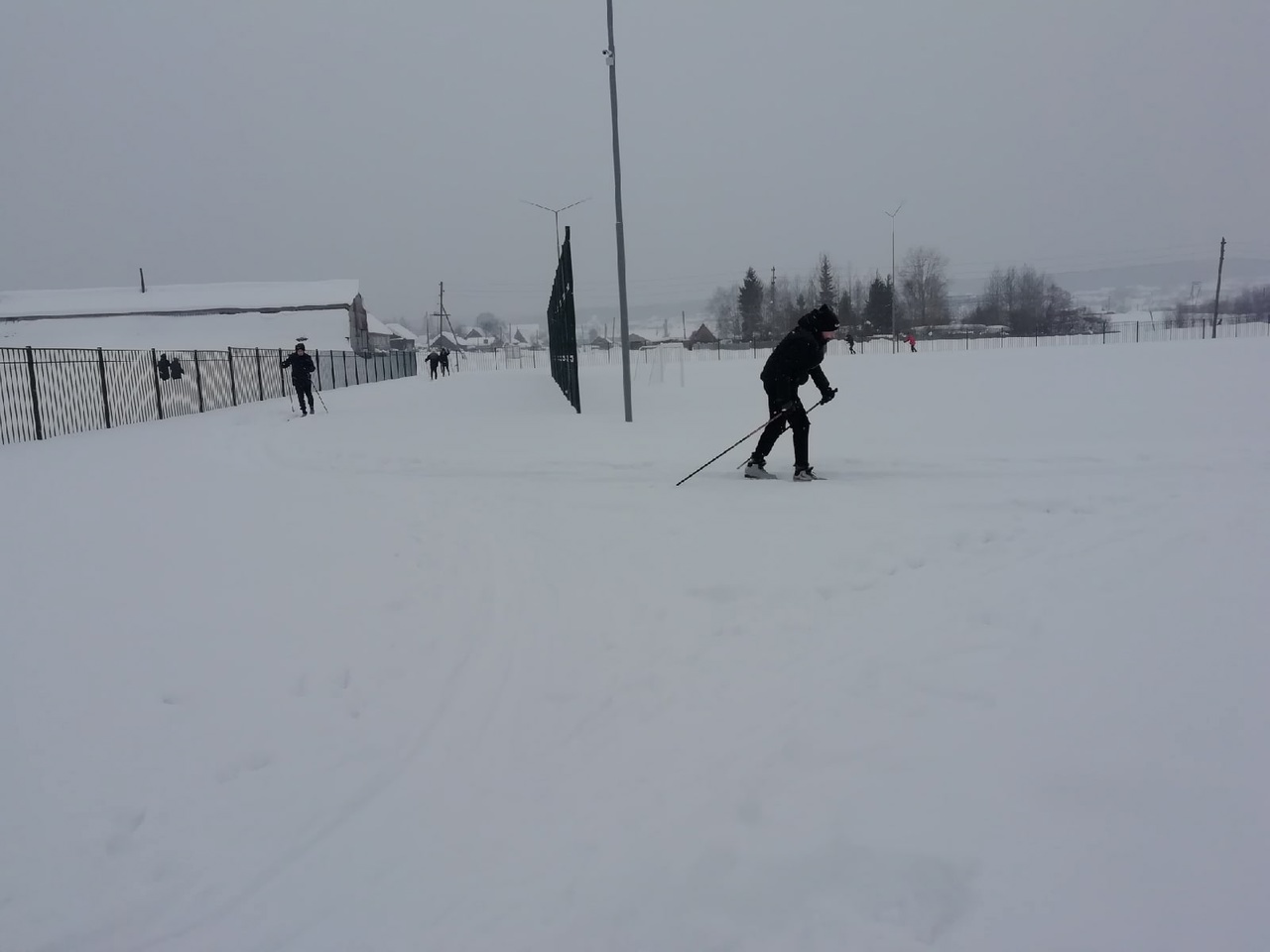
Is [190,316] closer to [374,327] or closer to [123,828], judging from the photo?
[374,327]

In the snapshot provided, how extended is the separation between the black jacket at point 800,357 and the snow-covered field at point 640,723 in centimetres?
176

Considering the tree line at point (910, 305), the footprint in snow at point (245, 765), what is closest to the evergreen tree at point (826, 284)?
the tree line at point (910, 305)

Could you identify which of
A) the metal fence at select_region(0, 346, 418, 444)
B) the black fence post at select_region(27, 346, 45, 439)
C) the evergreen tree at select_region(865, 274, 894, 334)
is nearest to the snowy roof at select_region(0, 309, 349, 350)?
the metal fence at select_region(0, 346, 418, 444)

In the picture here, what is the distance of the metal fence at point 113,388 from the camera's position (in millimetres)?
14453

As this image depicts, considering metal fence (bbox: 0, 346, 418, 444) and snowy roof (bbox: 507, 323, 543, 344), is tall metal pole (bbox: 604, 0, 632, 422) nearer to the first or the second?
metal fence (bbox: 0, 346, 418, 444)

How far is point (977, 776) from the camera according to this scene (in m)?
2.93

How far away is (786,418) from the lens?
29.0 ft

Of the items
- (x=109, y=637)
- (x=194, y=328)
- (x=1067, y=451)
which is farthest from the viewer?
(x=194, y=328)

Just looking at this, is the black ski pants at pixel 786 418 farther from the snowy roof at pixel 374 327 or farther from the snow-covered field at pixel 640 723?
the snowy roof at pixel 374 327

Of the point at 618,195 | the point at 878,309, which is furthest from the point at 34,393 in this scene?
the point at 878,309

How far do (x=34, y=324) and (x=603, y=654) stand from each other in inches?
2848

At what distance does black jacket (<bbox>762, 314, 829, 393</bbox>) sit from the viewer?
8648mm

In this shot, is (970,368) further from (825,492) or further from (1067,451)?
(825,492)

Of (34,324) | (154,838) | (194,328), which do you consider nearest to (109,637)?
(154,838)
